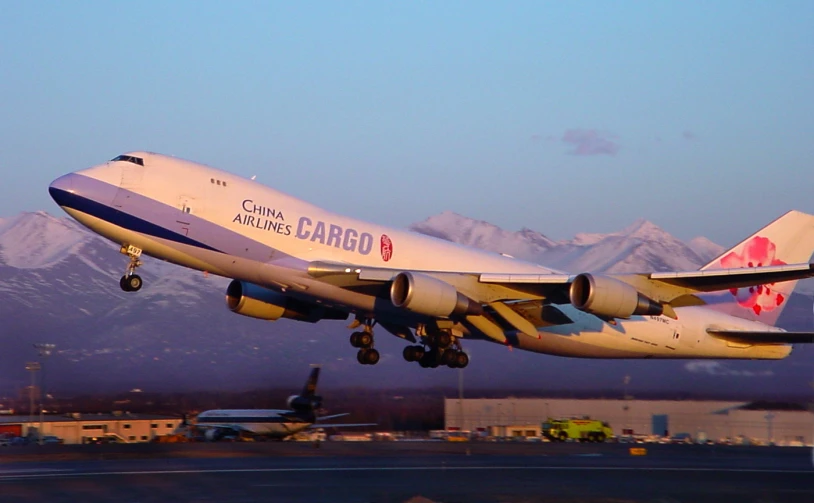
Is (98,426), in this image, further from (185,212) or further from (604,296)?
(604,296)

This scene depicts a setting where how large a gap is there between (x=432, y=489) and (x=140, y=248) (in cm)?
1088

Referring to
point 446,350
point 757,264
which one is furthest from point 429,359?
point 757,264

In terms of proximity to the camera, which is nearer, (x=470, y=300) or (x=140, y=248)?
(x=140, y=248)

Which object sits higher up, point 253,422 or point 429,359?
point 429,359

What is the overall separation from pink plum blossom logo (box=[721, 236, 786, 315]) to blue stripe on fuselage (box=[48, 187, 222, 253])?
63.0 feet

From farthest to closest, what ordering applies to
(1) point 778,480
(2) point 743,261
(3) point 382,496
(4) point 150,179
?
(2) point 743,261 < (4) point 150,179 < (1) point 778,480 < (3) point 382,496

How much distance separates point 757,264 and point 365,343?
13758mm

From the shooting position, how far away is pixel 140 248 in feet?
90.7

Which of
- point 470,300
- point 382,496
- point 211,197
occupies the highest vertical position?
point 211,197

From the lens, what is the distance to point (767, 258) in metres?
36.0

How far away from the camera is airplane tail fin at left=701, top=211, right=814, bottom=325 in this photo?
118 ft

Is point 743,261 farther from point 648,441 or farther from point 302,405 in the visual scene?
point 302,405

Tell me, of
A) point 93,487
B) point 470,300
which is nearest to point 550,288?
point 470,300

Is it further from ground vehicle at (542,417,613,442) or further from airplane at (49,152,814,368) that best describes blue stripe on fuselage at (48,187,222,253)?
ground vehicle at (542,417,613,442)
